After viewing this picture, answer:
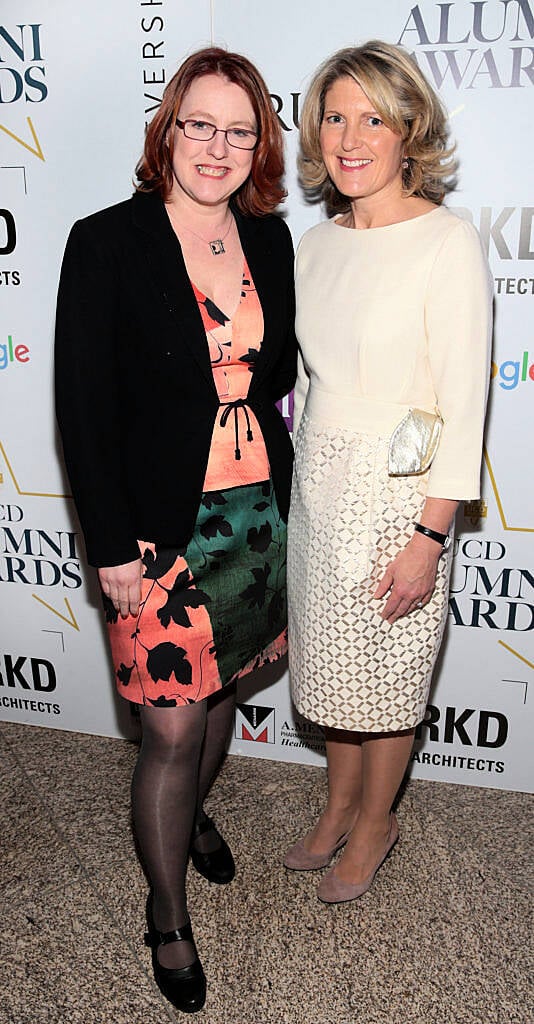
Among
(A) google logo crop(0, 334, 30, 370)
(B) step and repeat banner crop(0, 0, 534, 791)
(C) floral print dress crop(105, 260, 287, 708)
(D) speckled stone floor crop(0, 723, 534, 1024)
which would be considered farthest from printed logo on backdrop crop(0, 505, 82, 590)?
(C) floral print dress crop(105, 260, 287, 708)

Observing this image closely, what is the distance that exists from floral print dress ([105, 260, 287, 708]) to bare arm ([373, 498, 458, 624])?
0.97ft

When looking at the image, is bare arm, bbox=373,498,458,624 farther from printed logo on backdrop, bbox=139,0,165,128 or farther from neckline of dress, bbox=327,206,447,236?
printed logo on backdrop, bbox=139,0,165,128

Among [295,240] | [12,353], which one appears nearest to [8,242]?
[12,353]

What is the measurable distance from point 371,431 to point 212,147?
0.59 m

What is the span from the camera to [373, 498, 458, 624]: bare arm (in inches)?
67.2

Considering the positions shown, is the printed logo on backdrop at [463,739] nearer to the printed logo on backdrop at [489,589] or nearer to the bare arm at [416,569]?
the printed logo on backdrop at [489,589]

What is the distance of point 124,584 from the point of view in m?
1.71

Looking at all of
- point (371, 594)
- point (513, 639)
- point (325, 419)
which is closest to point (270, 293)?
point (325, 419)

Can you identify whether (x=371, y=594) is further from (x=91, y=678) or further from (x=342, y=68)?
(x=91, y=678)

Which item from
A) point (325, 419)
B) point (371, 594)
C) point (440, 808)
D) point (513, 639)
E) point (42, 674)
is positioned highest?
point (325, 419)

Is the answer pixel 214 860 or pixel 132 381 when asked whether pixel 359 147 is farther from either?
pixel 214 860

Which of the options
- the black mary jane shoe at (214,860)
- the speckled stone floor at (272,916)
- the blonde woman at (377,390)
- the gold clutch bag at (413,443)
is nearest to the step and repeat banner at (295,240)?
the speckled stone floor at (272,916)

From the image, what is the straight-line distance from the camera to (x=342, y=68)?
5.28 ft

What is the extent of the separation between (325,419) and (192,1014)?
122 centimetres
